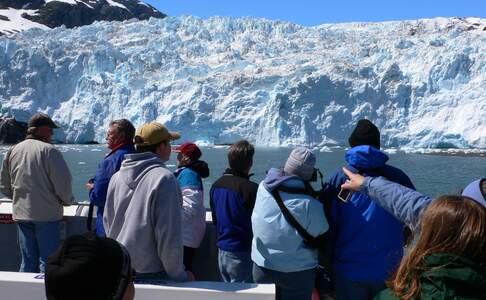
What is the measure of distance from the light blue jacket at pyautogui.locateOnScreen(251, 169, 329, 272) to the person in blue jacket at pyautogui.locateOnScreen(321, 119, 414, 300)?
9cm

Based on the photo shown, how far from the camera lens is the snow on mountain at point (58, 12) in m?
70.4

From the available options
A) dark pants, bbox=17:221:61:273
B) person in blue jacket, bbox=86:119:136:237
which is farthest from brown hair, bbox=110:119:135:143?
dark pants, bbox=17:221:61:273

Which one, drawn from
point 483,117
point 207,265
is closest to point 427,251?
point 207,265

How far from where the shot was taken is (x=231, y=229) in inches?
95.0

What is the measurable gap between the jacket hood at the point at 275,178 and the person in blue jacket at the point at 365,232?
0.19m

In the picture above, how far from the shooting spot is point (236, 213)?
2.40m

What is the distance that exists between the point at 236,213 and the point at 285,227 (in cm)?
39

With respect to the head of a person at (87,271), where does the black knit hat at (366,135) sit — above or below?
above

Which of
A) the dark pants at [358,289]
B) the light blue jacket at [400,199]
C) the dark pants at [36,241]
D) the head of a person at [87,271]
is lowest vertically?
the dark pants at [36,241]

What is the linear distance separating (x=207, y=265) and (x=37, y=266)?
2.84 ft

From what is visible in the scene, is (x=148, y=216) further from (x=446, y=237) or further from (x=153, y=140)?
(x=446, y=237)

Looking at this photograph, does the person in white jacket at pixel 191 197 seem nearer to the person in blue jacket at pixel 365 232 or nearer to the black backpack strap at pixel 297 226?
the black backpack strap at pixel 297 226

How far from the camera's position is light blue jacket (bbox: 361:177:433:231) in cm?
159

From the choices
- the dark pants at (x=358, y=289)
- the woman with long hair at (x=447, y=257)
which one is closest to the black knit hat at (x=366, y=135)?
the dark pants at (x=358, y=289)
